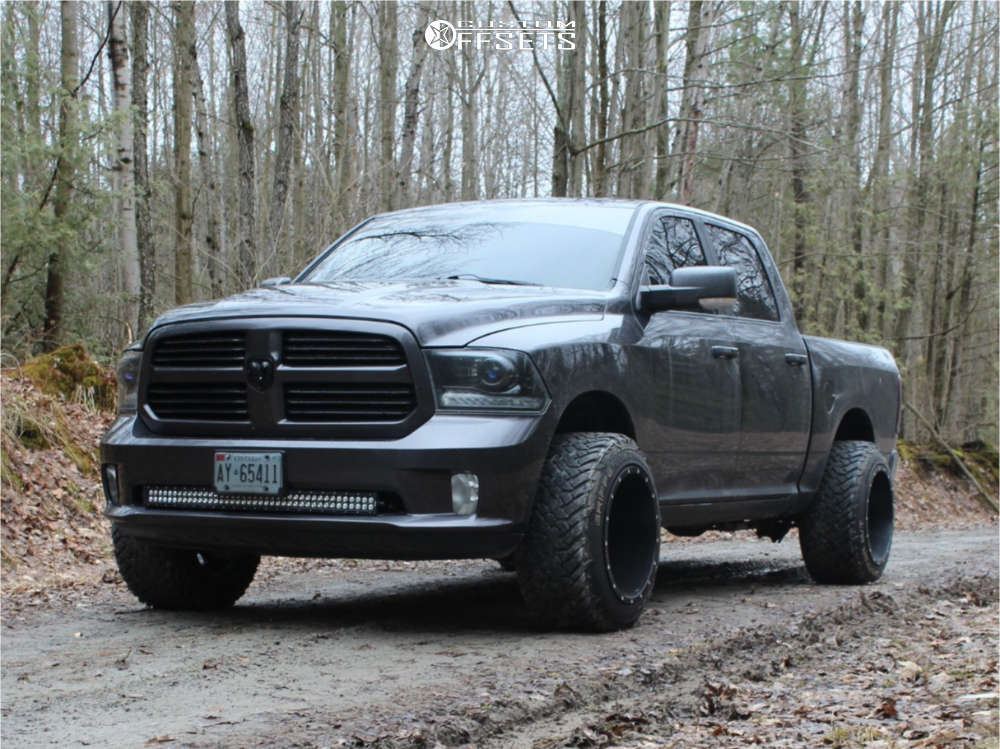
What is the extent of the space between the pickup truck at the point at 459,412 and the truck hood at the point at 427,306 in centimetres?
1

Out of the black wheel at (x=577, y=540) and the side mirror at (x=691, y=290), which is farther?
the side mirror at (x=691, y=290)

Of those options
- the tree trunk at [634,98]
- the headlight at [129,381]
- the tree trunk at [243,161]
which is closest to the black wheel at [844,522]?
the headlight at [129,381]

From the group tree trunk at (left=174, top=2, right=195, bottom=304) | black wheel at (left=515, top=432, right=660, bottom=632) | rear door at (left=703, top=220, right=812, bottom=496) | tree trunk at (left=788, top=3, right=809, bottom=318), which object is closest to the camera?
black wheel at (left=515, top=432, right=660, bottom=632)

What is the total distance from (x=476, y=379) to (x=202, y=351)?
118 centimetres

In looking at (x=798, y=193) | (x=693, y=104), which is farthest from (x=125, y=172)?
(x=798, y=193)

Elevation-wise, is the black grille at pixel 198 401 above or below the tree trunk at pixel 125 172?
below

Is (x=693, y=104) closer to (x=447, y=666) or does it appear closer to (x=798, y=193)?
(x=798, y=193)

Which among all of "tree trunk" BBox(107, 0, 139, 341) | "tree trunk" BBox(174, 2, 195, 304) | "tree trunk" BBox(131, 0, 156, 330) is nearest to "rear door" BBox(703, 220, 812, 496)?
"tree trunk" BBox(131, 0, 156, 330)

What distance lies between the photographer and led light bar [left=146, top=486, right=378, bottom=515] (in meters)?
4.61

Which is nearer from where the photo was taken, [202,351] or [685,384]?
[202,351]

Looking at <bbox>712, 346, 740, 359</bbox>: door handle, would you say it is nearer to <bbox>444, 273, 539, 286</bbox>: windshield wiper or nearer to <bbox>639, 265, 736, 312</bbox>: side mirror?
<bbox>639, 265, 736, 312</bbox>: side mirror

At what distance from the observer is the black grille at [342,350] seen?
4.59 meters

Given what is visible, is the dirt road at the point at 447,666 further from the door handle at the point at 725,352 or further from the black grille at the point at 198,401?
the door handle at the point at 725,352

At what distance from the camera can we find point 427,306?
15.6 ft
